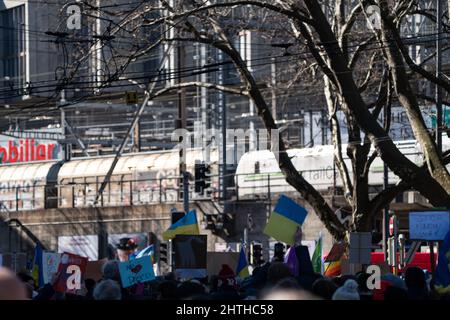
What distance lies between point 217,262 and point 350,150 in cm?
596

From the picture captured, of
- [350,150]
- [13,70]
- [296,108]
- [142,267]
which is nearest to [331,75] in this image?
[350,150]

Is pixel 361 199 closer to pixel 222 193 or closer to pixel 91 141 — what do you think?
pixel 222 193

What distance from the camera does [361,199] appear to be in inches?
1064

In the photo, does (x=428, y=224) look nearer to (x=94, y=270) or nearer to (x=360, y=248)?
(x=360, y=248)

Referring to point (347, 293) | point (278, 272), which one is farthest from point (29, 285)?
point (347, 293)

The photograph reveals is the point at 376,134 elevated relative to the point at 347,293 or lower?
elevated

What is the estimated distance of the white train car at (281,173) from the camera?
139ft

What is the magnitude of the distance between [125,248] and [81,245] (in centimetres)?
947

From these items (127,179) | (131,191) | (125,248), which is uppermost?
(127,179)

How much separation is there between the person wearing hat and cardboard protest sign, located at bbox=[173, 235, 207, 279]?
17.6m

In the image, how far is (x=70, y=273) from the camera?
17.4 metres

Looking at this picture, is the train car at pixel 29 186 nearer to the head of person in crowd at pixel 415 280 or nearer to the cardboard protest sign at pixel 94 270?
the cardboard protest sign at pixel 94 270

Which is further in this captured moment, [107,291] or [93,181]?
[93,181]

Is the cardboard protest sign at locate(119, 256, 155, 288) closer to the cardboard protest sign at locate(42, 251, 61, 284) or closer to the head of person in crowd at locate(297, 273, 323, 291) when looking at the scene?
the head of person in crowd at locate(297, 273, 323, 291)
